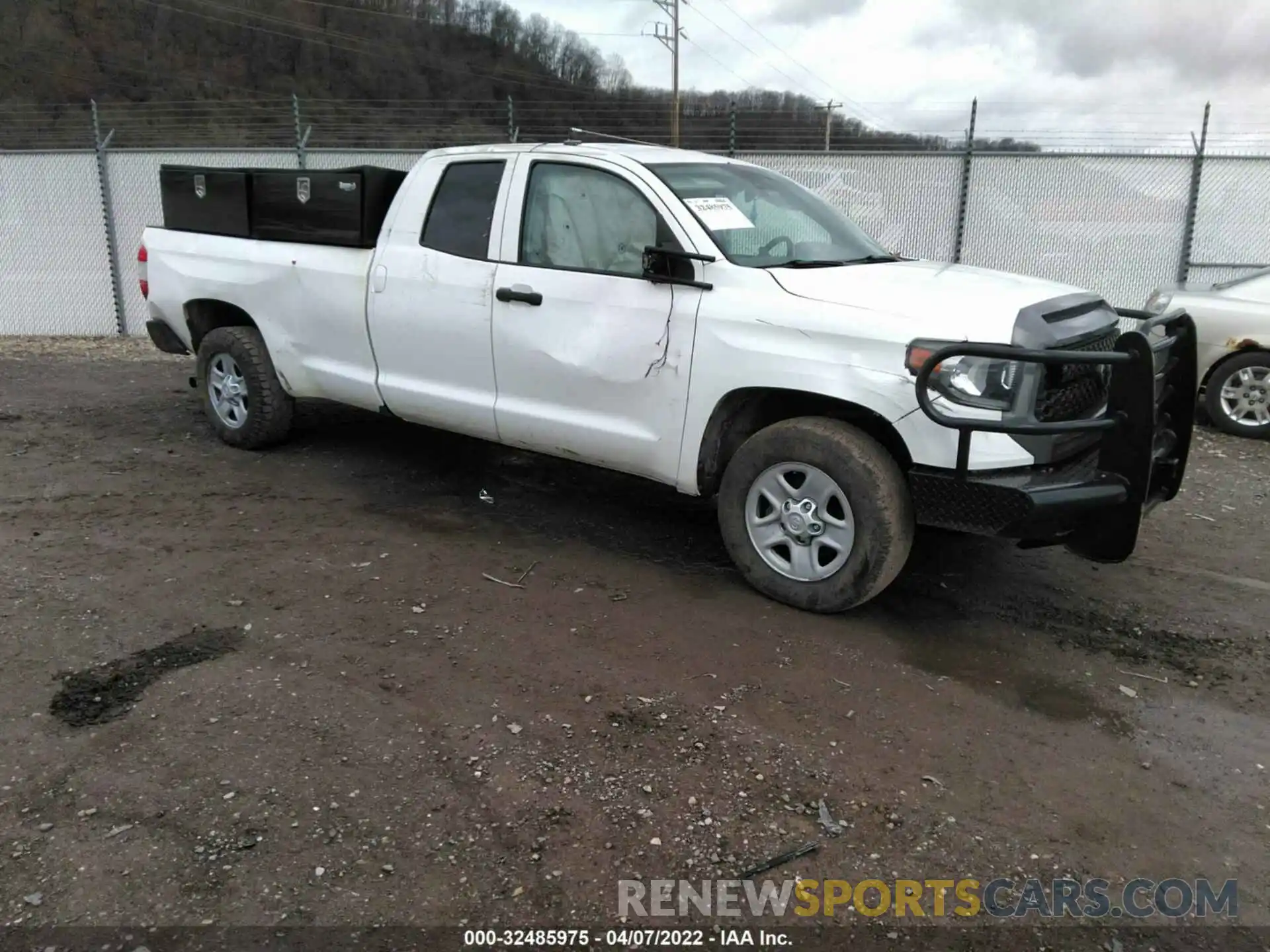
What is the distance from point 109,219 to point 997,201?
416 inches

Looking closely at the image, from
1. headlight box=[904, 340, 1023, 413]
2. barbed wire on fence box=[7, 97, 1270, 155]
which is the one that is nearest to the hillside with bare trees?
barbed wire on fence box=[7, 97, 1270, 155]

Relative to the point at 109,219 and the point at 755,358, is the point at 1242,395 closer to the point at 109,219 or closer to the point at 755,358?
the point at 755,358

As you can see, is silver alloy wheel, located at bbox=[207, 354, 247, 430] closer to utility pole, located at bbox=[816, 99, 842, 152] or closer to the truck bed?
the truck bed

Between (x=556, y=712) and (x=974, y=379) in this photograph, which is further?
(x=974, y=379)

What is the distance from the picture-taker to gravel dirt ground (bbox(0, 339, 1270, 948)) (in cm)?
259

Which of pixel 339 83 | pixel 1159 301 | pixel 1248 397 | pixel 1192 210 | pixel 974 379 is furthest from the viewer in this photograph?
pixel 339 83

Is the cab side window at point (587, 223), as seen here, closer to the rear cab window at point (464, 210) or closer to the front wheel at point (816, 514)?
the rear cab window at point (464, 210)

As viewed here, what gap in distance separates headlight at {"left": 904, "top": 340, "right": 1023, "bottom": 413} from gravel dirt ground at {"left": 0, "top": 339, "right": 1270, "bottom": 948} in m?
1.03

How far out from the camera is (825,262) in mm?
4508

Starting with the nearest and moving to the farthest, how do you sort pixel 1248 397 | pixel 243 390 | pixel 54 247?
pixel 243 390 → pixel 1248 397 → pixel 54 247

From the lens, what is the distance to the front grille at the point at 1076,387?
3734mm

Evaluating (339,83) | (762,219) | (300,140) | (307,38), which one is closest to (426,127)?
(300,140)

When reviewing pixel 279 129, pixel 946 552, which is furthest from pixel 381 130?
pixel 946 552

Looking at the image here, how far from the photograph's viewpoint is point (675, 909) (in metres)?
2.45
